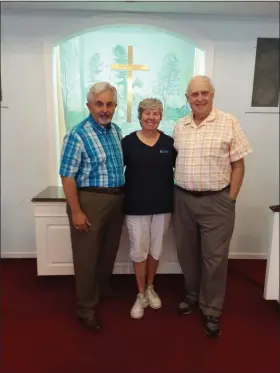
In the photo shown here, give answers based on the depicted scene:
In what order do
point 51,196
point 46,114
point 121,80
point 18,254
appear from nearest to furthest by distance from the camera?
point 51,196, point 46,114, point 121,80, point 18,254

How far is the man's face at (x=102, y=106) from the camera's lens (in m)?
1.73

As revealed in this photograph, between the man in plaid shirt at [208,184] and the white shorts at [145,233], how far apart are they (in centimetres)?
10

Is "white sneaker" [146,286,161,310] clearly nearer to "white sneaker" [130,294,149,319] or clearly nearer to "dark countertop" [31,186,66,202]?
"white sneaker" [130,294,149,319]

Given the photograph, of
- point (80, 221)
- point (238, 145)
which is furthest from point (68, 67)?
point (238, 145)

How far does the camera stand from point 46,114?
104 inches

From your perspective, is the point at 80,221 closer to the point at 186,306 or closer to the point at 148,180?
the point at 148,180

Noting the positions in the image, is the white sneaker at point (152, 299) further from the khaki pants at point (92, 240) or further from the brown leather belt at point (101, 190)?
the brown leather belt at point (101, 190)

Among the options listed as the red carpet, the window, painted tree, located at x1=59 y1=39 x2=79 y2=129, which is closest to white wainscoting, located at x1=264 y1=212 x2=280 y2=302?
the red carpet

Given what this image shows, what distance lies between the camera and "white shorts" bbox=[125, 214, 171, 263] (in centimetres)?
195

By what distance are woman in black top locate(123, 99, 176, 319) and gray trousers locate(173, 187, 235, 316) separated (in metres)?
0.10

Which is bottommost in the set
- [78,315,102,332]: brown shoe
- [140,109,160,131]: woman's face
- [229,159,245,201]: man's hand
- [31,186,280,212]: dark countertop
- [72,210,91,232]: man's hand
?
[78,315,102,332]: brown shoe

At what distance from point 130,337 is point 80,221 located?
0.73m

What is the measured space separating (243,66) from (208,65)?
0.29 metres

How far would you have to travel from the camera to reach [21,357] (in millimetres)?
1729
